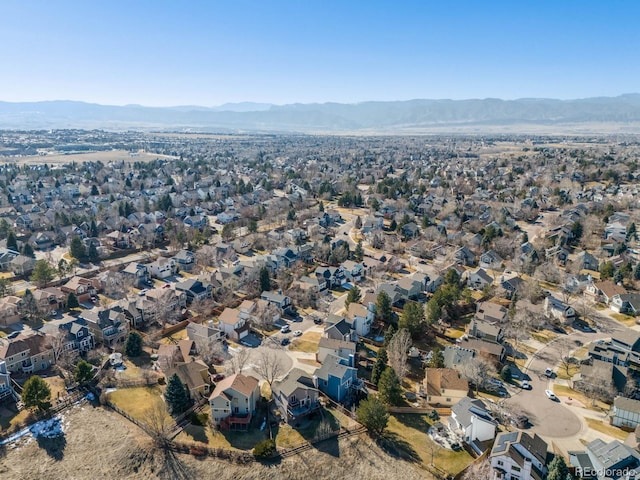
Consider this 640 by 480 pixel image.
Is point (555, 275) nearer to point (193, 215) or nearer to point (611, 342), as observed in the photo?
point (611, 342)

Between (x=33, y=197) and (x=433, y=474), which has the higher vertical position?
(x=33, y=197)

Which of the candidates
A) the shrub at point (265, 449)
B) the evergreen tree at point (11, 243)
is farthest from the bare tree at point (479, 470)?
the evergreen tree at point (11, 243)

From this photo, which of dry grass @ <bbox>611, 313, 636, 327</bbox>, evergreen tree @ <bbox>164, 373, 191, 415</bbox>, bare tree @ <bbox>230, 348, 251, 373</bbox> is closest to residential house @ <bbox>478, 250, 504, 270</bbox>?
dry grass @ <bbox>611, 313, 636, 327</bbox>

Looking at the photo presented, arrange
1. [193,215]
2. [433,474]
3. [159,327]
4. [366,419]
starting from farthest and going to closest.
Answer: [193,215]
[159,327]
[366,419]
[433,474]

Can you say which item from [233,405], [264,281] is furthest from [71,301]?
[233,405]

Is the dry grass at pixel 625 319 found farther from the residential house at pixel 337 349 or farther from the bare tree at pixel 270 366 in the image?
the bare tree at pixel 270 366

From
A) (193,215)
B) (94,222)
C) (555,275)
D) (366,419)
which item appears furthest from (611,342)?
(94,222)

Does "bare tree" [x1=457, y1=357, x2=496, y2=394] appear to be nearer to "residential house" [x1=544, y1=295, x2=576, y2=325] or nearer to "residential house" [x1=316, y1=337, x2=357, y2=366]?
"residential house" [x1=316, y1=337, x2=357, y2=366]
